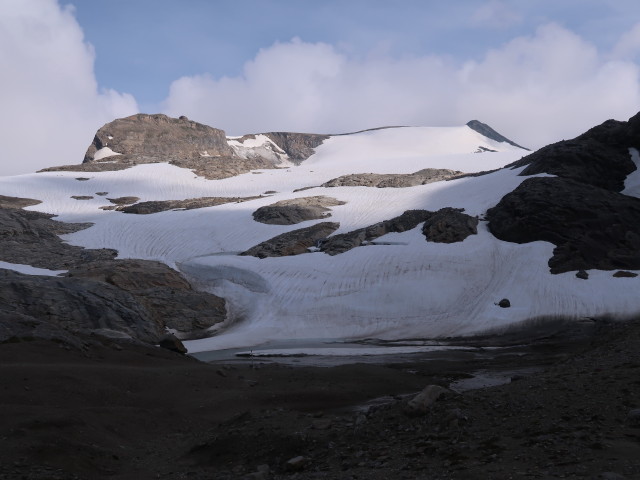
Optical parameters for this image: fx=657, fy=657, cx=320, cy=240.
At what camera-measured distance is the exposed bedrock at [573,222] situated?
42125mm

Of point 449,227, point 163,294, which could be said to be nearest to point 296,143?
point 449,227

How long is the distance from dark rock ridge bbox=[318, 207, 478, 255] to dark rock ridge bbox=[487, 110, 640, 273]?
250 centimetres

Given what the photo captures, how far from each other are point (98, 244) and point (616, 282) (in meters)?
39.3

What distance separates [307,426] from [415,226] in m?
39.0

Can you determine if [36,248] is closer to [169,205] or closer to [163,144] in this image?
[169,205]

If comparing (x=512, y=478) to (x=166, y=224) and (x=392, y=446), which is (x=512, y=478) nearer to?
(x=392, y=446)

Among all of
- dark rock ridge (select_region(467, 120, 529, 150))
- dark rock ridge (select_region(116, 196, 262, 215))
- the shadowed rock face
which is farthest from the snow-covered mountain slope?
dark rock ridge (select_region(467, 120, 529, 150))

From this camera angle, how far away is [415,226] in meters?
50.2

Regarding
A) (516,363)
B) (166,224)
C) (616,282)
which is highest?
(166,224)

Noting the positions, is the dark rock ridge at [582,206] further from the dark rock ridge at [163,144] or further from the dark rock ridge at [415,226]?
the dark rock ridge at [163,144]

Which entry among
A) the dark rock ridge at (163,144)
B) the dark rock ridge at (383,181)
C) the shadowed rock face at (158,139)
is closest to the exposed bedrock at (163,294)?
the dark rock ridge at (383,181)

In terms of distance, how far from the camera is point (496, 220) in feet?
158

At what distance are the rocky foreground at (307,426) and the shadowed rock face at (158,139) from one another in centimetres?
9885

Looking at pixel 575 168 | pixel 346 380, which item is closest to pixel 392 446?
pixel 346 380
